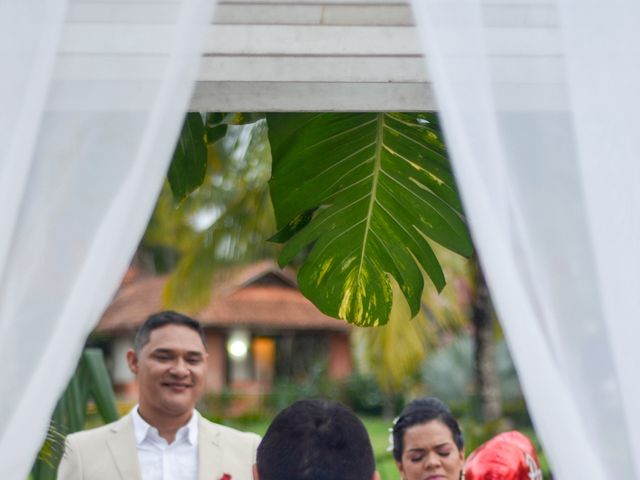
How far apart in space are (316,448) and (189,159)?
5.52ft

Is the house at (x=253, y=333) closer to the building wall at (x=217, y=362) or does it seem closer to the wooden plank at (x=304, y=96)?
the building wall at (x=217, y=362)

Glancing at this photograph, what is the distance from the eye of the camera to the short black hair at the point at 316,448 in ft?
6.10

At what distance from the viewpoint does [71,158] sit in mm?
1963

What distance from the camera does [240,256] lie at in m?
13.2

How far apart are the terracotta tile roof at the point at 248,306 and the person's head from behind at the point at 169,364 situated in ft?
88.8

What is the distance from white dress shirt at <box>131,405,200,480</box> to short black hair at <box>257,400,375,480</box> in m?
1.97

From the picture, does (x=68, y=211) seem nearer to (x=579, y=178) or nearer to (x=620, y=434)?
(x=579, y=178)

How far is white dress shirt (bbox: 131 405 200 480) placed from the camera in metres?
3.86

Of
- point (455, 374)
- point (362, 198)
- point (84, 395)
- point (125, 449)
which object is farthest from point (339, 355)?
point (362, 198)

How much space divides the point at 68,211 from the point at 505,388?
2859cm

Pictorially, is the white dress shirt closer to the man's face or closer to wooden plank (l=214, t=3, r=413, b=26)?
the man's face

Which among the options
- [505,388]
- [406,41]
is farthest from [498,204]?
[505,388]

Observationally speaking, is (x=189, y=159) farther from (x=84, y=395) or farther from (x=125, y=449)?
(x=84, y=395)

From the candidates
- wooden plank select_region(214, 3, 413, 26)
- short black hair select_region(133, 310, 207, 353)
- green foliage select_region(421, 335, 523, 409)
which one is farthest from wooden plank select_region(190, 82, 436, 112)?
green foliage select_region(421, 335, 523, 409)
